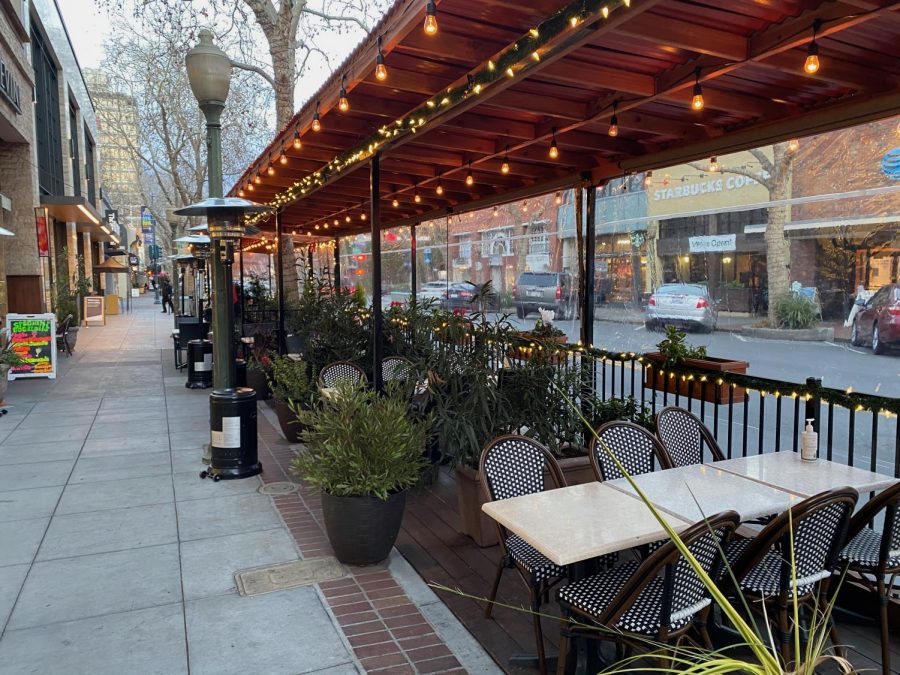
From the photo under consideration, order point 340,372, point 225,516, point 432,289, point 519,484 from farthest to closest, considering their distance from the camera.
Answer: point 432,289 < point 340,372 < point 225,516 < point 519,484

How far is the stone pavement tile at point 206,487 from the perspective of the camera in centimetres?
538

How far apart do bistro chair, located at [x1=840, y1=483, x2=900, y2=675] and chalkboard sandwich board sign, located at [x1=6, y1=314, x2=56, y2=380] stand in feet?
38.9

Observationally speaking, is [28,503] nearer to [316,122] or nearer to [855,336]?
[316,122]

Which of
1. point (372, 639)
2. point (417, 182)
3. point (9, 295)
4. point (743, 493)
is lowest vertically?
point (372, 639)

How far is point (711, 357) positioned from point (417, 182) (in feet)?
14.6

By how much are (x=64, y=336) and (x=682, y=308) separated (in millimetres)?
12964

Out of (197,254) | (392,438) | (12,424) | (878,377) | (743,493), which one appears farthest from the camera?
(197,254)

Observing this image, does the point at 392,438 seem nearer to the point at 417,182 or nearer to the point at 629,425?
the point at 629,425

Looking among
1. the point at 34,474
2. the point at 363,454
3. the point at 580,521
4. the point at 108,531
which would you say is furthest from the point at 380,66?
the point at 34,474

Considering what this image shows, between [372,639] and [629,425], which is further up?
[629,425]

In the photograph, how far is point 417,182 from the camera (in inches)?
346

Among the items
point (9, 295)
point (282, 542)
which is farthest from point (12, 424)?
point (9, 295)

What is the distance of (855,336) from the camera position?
16.1 ft

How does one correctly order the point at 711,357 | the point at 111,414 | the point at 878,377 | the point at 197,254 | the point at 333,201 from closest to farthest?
the point at 878,377 → the point at 711,357 → the point at 111,414 → the point at 333,201 → the point at 197,254
